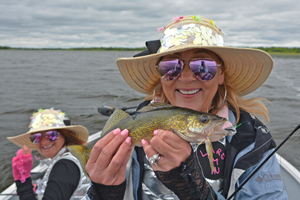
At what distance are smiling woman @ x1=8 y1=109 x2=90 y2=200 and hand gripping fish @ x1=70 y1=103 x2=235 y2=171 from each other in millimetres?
1989

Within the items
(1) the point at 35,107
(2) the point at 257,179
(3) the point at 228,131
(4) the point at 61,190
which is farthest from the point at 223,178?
(1) the point at 35,107

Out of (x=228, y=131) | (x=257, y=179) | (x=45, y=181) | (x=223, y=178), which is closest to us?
(x=228, y=131)

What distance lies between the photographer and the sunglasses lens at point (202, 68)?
250 cm

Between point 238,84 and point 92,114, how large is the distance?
1414 cm

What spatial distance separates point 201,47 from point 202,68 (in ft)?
0.82

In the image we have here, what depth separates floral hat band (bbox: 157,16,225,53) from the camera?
2555 millimetres

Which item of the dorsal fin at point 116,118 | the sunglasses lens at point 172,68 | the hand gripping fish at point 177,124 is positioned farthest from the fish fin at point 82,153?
the sunglasses lens at point 172,68

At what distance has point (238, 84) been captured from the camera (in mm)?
3271

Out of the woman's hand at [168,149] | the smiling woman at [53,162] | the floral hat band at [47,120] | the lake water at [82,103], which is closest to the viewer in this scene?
the woman's hand at [168,149]

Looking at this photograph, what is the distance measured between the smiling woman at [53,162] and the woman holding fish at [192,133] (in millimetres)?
1511

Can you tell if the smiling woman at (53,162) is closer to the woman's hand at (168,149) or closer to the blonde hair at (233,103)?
the blonde hair at (233,103)

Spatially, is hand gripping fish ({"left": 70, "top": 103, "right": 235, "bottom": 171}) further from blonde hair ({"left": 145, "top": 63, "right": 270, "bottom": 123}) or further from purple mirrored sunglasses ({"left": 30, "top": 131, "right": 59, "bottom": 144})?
purple mirrored sunglasses ({"left": 30, "top": 131, "right": 59, "bottom": 144})

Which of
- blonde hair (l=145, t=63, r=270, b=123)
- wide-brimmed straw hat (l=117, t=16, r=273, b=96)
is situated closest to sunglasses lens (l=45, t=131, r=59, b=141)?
wide-brimmed straw hat (l=117, t=16, r=273, b=96)

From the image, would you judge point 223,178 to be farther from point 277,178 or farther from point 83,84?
point 83,84
